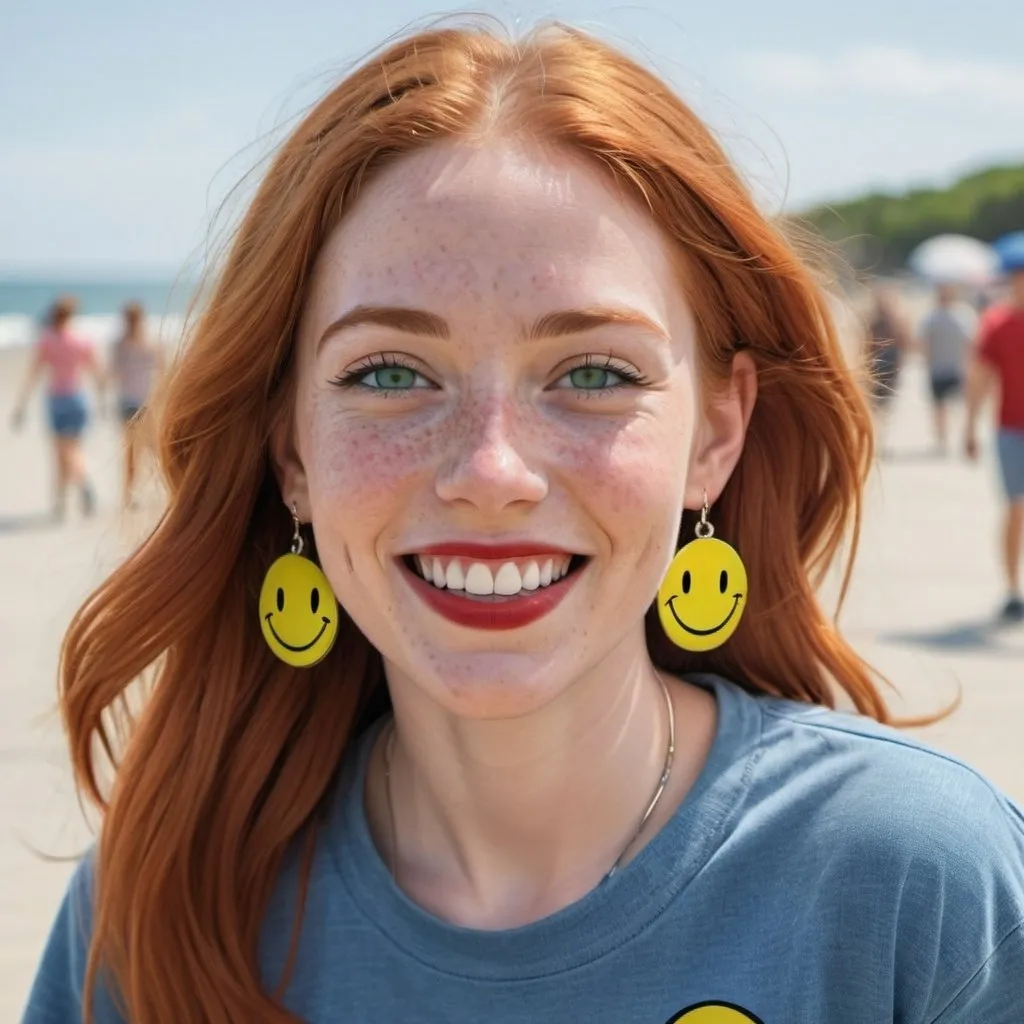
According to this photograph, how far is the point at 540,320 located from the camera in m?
1.79

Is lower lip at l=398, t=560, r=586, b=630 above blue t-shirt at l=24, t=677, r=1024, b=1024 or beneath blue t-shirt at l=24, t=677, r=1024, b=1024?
above

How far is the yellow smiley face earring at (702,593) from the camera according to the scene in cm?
211

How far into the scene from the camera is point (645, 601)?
6.21 ft

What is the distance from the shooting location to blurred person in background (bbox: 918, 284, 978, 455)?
52.7 feet

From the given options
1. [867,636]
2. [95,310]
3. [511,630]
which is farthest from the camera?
[95,310]

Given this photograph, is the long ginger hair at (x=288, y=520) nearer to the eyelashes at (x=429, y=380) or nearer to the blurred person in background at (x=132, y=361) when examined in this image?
the eyelashes at (x=429, y=380)

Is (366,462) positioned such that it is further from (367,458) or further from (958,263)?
(958,263)

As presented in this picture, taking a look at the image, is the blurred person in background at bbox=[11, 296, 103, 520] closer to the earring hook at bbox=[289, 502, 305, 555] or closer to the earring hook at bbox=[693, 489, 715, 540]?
the earring hook at bbox=[289, 502, 305, 555]

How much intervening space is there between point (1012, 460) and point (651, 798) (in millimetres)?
6593

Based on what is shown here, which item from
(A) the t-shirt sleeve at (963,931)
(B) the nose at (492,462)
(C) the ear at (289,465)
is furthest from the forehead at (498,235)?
(A) the t-shirt sleeve at (963,931)

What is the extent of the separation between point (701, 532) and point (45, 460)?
54.5 ft

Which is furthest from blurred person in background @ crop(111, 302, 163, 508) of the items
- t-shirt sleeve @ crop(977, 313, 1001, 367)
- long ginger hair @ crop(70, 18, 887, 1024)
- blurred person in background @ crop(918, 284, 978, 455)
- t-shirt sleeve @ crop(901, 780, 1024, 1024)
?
t-shirt sleeve @ crop(901, 780, 1024, 1024)

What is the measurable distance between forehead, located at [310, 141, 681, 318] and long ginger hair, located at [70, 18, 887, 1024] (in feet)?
0.12

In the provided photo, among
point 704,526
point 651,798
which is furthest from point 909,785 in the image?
point 704,526
